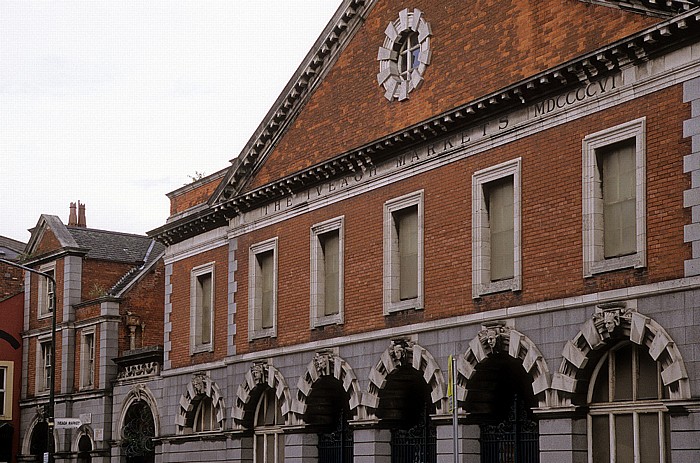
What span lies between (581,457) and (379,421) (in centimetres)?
683

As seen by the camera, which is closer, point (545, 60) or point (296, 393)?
point (545, 60)

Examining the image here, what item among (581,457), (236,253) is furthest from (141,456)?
(581,457)

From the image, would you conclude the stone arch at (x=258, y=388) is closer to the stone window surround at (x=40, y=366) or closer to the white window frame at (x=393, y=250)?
the white window frame at (x=393, y=250)

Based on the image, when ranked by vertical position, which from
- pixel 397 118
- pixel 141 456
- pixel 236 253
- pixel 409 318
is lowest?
pixel 141 456

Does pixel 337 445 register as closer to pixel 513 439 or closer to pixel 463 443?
pixel 463 443

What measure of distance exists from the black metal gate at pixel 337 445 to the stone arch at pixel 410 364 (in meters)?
2.62

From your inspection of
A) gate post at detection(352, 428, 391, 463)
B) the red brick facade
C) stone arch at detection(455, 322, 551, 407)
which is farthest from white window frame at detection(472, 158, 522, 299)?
gate post at detection(352, 428, 391, 463)

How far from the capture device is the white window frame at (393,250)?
30.8 m

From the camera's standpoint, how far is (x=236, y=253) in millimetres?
38750

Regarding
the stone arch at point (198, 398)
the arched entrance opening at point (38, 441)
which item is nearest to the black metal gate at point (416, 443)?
the stone arch at point (198, 398)

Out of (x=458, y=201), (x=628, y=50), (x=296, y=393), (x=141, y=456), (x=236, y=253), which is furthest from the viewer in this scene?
(x=141, y=456)

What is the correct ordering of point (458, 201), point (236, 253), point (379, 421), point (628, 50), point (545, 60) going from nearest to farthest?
1. point (628, 50)
2. point (545, 60)
3. point (458, 201)
4. point (379, 421)
5. point (236, 253)

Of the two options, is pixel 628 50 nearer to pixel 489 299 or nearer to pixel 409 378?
pixel 489 299

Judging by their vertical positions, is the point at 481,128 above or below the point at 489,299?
above
